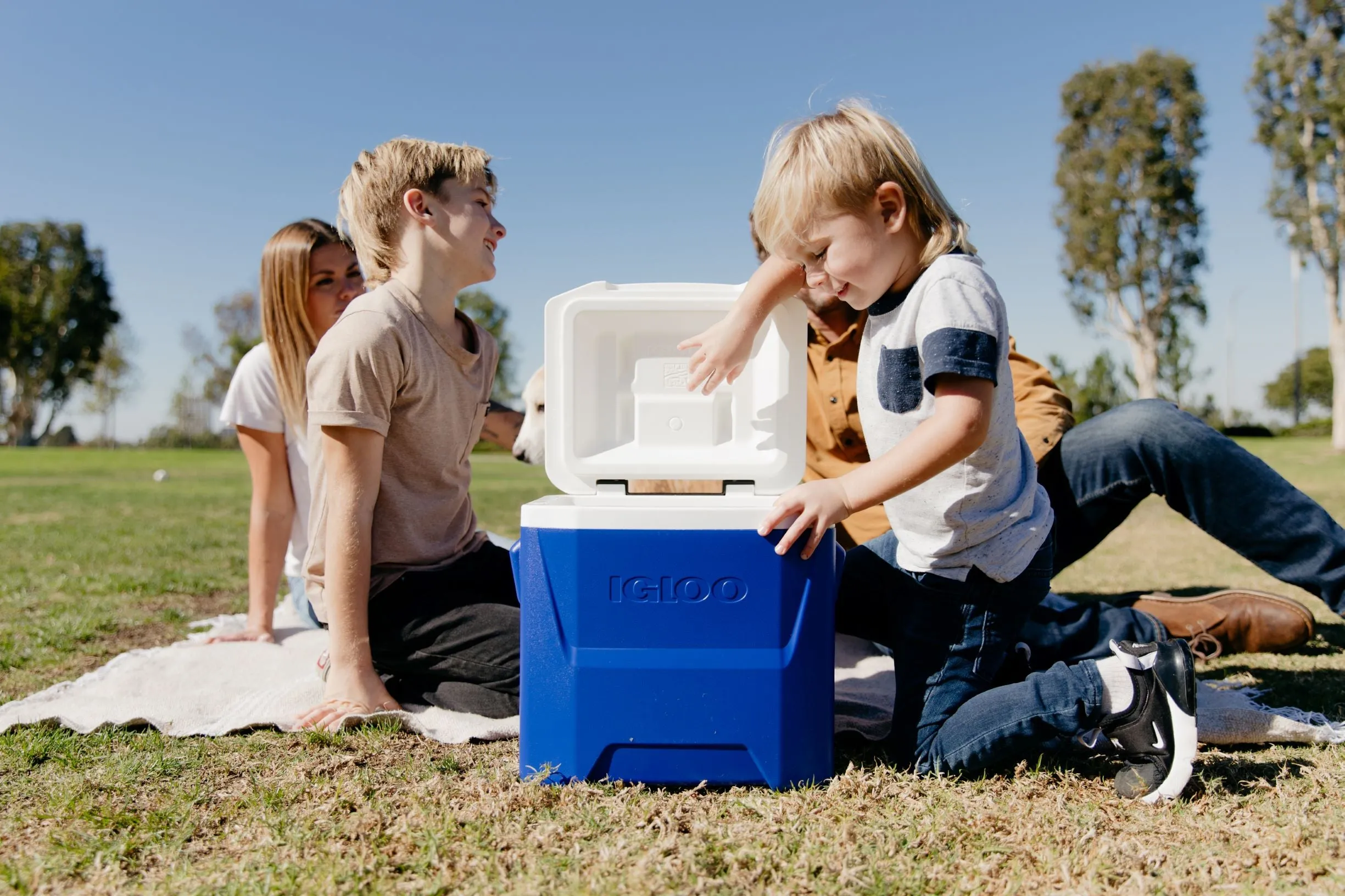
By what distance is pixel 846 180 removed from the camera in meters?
1.78

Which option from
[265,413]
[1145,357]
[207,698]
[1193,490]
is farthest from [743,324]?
[1145,357]

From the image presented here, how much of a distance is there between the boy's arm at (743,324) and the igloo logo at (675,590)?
0.50 metres

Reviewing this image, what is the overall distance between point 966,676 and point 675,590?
67cm

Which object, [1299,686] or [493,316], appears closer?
[1299,686]

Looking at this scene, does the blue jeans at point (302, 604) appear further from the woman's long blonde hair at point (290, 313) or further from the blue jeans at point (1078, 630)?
the blue jeans at point (1078, 630)

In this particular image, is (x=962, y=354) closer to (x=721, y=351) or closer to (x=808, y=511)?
(x=808, y=511)

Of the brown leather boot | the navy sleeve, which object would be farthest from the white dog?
the brown leather boot

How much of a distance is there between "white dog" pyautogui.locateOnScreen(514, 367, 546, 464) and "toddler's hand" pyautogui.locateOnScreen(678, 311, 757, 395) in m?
0.75

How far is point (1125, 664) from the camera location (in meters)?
1.70

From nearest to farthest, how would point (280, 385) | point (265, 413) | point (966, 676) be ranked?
point (966, 676) → point (280, 385) → point (265, 413)

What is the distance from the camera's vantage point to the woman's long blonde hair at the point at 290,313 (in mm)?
3090

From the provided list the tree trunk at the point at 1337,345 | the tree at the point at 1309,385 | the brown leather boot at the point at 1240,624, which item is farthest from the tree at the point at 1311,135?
the tree at the point at 1309,385

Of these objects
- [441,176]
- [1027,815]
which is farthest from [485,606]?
[1027,815]

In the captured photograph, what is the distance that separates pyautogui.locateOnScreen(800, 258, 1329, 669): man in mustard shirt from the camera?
7.27 ft
